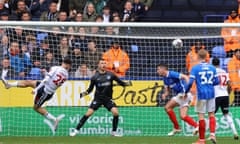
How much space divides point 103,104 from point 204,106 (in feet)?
11.9

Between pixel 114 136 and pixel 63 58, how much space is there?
228 centimetres

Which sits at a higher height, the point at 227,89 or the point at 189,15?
the point at 189,15

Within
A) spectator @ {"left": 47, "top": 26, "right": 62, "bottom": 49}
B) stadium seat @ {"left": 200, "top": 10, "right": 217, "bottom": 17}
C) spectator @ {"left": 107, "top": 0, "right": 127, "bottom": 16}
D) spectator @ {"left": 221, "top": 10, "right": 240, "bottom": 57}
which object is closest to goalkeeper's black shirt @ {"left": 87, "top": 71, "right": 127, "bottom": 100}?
spectator @ {"left": 47, "top": 26, "right": 62, "bottom": 49}

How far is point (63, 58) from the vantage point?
1905 centimetres

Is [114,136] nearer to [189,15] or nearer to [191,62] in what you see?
[191,62]

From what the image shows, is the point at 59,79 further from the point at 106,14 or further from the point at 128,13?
the point at 128,13

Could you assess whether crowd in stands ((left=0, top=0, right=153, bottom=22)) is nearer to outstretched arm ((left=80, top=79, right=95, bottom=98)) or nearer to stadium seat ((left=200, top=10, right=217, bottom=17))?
stadium seat ((left=200, top=10, right=217, bottom=17))

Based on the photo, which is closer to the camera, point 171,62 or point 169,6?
point 171,62

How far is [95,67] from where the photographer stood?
19.1 m

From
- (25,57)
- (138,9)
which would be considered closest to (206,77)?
(25,57)

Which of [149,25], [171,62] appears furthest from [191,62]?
[149,25]

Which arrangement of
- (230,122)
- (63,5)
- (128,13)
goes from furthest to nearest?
1. (63,5)
2. (128,13)
3. (230,122)

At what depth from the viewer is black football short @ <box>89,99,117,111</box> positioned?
18.5 meters

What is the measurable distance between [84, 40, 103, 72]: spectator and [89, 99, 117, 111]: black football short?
0.98 m
